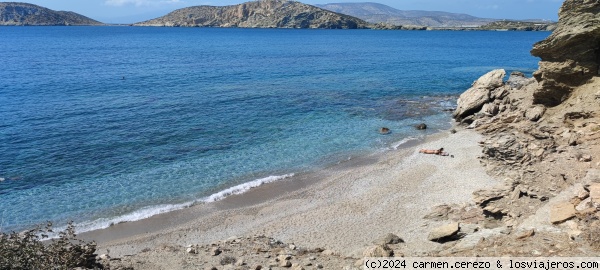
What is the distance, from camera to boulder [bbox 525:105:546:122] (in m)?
28.4

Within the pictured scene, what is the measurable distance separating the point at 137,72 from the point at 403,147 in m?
44.6

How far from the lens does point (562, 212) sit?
43.7ft

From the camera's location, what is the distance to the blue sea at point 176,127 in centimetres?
2330

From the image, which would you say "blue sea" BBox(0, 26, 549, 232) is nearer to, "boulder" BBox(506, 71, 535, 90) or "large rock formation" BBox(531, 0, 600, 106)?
"boulder" BBox(506, 71, 535, 90)

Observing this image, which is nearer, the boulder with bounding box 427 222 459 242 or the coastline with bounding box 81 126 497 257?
the boulder with bounding box 427 222 459 242

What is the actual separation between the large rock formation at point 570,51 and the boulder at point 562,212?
16754 millimetres

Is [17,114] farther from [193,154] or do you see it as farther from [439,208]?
[439,208]

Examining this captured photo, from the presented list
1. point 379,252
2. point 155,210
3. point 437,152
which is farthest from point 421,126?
point 379,252

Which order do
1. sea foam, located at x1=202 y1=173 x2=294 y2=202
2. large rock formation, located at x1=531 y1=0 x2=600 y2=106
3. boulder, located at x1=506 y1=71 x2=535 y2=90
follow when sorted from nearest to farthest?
1. sea foam, located at x1=202 y1=173 x2=294 y2=202
2. large rock formation, located at x1=531 y1=0 x2=600 y2=106
3. boulder, located at x1=506 y1=71 x2=535 y2=90

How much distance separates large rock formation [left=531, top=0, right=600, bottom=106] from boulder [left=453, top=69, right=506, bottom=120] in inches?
303

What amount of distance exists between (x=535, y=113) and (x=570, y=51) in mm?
4315

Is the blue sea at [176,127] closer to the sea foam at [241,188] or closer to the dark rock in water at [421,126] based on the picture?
the sea foam at [241,188]

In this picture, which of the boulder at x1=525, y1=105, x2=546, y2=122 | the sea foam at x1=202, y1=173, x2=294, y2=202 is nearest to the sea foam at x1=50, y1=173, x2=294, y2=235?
the sea foam at x1=202, y1=173, x2=294, y2=202

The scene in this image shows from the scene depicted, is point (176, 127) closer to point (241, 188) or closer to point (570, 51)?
point (241, 188)
